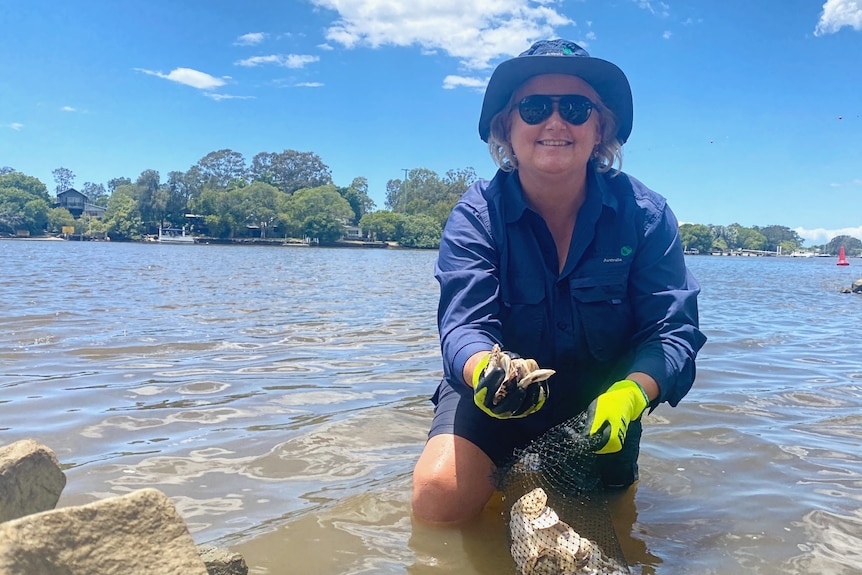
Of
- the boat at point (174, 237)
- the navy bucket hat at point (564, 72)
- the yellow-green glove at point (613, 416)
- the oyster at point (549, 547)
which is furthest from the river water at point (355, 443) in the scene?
the boat at point (174, 237)

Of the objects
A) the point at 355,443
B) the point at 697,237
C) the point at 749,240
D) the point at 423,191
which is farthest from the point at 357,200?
the point at 355,443

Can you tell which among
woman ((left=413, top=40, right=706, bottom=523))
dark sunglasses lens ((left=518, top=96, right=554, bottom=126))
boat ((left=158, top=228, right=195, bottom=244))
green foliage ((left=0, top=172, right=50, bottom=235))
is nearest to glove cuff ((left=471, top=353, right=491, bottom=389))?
woman ((left=413, top=40, right=706, bottom=523))

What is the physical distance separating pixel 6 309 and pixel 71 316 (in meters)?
1.23

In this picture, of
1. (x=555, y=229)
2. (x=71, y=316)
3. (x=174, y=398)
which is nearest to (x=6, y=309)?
(x=71, y=316)

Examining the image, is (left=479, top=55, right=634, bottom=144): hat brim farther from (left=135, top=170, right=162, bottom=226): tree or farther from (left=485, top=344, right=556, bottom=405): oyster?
(left=135, top=170, right=162, bottom=226): tree

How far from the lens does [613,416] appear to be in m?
2.46

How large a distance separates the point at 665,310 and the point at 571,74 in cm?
116

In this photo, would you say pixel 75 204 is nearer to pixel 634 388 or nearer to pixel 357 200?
pixel 357 200

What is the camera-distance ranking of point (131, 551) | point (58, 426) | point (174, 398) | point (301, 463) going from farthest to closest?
point (174, 398) → point (58, 426) → point (301, 463) → point (131, 551)

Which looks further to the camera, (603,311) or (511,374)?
(603,311)

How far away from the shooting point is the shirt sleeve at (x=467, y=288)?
2.79 m

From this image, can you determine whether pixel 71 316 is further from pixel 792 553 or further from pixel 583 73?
pixel 792 553

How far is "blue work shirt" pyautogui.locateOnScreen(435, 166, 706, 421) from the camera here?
3.00 m

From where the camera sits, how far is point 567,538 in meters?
2.34
